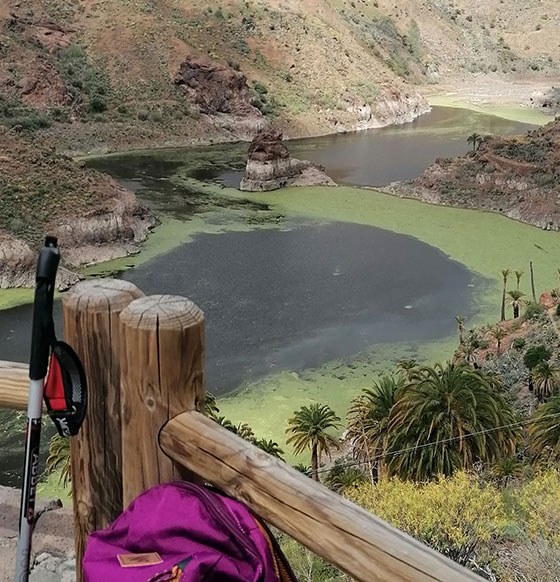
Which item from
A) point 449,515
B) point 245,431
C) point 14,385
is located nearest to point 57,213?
point 245,431

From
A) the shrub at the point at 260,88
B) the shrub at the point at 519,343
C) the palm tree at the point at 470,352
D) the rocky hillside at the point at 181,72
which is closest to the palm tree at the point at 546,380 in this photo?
the palm tree at the point at 470,352

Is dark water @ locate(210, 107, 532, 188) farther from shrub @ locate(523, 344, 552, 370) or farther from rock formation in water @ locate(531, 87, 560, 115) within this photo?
shrub @ locate(523, 344, 552, 370)

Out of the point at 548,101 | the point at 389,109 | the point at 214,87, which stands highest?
the point at 548,101

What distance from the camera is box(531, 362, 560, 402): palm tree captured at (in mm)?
19781

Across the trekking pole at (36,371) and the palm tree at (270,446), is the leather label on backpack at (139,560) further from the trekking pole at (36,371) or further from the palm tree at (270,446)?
the palm tree at (270,446)

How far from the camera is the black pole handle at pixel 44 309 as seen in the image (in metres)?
2.03

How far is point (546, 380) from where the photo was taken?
19.8 meters

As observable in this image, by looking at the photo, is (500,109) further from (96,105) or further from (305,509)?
(305,509)

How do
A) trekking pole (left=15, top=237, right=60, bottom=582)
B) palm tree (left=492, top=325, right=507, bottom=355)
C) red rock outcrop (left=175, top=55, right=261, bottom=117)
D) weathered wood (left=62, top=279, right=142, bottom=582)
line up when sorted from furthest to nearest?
red rock outcrop (left=175, top=55, right=261, bottom=117), palm tree (left=492, top=325, right=507, bottom=355), weathered wood (left=62, top=279, right=142, bottom=582), trekking pole (left=15, top=237, right=60, bottom=582)

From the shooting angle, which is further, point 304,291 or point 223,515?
point 304,291

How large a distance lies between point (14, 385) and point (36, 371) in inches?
25.3

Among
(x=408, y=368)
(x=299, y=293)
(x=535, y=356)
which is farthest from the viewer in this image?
(x=299, y=293)

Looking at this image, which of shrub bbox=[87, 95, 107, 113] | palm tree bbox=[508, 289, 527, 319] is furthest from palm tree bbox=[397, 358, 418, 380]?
shrub bbox=[87, 95, 107, 113]

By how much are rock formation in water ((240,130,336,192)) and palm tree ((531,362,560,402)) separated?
106ft
